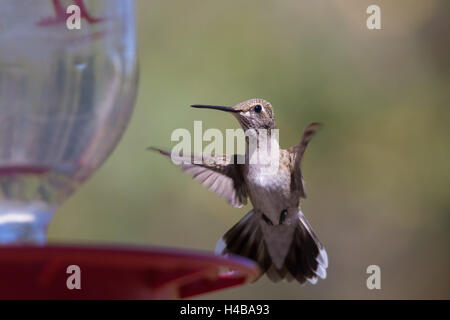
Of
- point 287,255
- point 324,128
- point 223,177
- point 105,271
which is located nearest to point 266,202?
point 223,177

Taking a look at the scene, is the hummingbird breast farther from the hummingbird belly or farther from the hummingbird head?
the hummingbird head

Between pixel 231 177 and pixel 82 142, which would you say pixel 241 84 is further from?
pixel 82 142

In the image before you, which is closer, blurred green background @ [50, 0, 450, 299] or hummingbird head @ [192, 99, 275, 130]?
hummingbird head @ [192, 99, 275, 130]

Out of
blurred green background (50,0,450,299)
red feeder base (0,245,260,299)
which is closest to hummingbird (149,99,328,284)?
blurred green background (50,0,450,299)

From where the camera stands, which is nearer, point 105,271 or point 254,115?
point 105,271

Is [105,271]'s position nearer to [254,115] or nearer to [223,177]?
[223,177]

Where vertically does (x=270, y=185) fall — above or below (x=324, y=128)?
below
